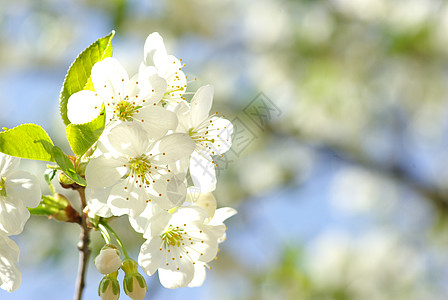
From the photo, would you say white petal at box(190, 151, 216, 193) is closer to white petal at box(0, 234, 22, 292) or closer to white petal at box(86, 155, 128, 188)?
white petal at box(86, 155, 128, 188)

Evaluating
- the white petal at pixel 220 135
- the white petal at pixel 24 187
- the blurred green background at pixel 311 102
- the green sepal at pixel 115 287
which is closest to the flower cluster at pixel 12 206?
the white petal at pixel 24 187

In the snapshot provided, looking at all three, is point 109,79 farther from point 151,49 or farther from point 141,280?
point 141,280

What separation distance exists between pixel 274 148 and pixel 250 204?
61cm

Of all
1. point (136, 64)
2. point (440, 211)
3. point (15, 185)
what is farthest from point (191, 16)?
point (15, 185)

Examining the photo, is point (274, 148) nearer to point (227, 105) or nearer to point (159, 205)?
point (227, 105)

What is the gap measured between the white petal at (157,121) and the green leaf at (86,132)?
0.12 ft

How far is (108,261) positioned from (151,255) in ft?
0.17

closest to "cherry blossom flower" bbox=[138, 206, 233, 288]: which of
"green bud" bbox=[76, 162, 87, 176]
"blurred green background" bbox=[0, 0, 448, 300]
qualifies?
"green bud" bbox=[76, 162, 87, 176]

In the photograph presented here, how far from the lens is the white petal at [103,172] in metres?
0.48

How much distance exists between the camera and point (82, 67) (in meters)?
0.53

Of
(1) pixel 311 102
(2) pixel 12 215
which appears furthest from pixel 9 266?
(1) pixel 311 102

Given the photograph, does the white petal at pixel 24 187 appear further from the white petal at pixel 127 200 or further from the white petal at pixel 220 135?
the white petal at pixel 220 135

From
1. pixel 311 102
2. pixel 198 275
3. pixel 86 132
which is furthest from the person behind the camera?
pixel 311 102

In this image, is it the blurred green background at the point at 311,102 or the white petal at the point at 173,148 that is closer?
the white petal at the point at 173,148
